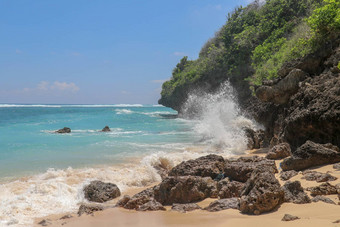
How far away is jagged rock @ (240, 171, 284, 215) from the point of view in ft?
12.7

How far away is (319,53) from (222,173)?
488 centimetres

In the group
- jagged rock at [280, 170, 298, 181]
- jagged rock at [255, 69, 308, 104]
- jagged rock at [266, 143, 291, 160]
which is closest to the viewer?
jagged rock at [280, 170, 298, 181]

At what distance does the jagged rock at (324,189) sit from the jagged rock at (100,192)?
3.92m

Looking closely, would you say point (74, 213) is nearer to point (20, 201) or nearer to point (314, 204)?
point (20, 201)

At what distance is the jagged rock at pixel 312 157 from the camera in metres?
5.56

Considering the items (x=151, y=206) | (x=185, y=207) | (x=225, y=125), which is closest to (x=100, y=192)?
(x=151, y=206)

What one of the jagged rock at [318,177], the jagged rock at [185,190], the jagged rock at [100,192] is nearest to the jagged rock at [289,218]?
the jagged rock at [318,177]

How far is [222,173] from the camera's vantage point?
6.25 m

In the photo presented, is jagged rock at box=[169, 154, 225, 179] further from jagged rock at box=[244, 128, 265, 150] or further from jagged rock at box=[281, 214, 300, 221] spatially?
jagged rock at box=[244, 128, 265, 150]

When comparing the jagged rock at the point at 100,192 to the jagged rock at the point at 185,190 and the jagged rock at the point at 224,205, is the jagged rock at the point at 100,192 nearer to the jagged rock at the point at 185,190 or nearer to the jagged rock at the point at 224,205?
the jagged rock at the point at 185,190

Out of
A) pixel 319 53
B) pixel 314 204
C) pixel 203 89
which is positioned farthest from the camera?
pixel 203 89

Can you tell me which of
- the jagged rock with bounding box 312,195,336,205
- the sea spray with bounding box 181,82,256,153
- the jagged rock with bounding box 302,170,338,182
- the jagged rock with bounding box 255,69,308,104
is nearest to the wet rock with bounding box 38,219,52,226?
the jagged rock with bounding box 312,195,336,205

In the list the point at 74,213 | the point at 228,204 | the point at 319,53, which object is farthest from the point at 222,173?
the point at 319,53

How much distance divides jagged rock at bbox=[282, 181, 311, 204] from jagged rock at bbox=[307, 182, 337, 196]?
237mm
